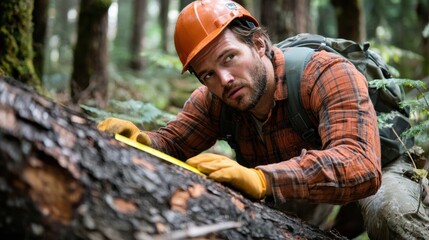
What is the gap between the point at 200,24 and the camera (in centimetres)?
362

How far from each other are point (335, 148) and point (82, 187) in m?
1.72

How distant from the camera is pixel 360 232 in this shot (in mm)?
5664

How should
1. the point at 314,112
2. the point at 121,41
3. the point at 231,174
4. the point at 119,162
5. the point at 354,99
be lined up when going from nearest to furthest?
the point at 119,162
the point at 231,174
the point at 354,99
the point at 314,112
the point at 121,41

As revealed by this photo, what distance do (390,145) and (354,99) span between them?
1.31m

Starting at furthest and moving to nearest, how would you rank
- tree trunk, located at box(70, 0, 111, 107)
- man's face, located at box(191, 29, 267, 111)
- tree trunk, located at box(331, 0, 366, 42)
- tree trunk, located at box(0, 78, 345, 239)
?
1. tree trunk, located at box(331, 0, 366, 42)
2. tree trunk, located at box(70, 0, 111, 107)
3. man's face, located at box(191, 29, 267, 111)
4. tree trunk, located at box(0, 78, 345, 239)

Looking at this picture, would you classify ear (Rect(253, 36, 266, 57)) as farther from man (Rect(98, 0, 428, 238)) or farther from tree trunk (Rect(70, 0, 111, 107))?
tree trunk (Rect(70, 0, 111, 107))

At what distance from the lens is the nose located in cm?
352

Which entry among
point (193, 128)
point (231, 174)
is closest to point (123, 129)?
point (193, 128)

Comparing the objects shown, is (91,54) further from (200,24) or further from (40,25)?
(200,24)

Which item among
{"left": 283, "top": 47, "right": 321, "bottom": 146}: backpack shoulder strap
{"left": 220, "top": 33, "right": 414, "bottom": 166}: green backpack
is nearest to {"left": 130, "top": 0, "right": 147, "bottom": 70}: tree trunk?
{"left": 220, "top": 33, "right": 414, "bottom": 166}: green backpack

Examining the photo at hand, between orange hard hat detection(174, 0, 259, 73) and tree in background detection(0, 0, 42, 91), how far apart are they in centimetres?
163

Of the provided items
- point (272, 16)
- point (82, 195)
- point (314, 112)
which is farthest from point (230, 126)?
point (272, 16)

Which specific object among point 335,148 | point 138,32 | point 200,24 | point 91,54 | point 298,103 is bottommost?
point 138,32

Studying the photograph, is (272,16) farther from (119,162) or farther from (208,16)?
(119,162)
